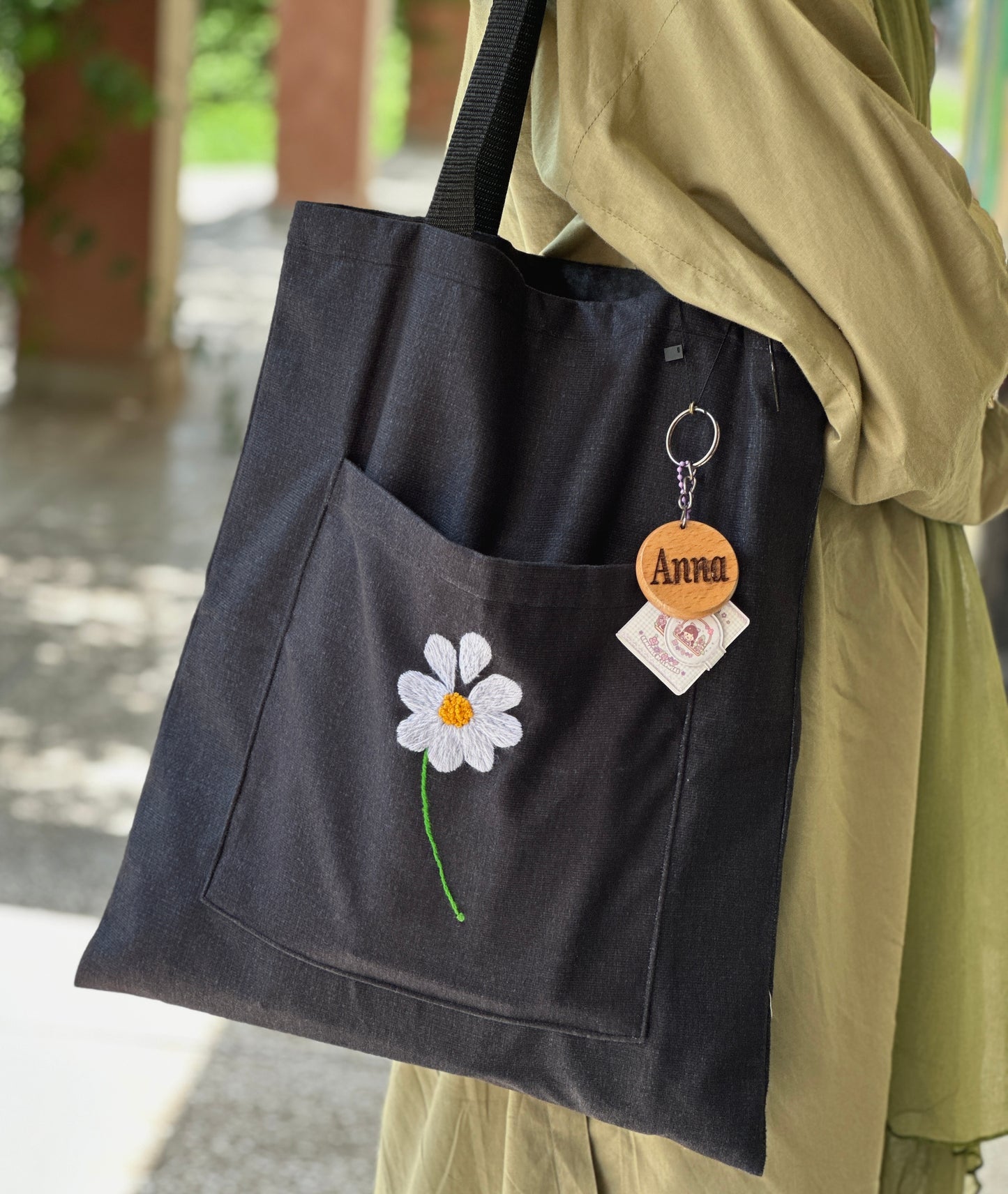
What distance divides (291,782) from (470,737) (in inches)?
6.0

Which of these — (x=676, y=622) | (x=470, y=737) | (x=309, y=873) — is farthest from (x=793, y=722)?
(x=309, y=873)

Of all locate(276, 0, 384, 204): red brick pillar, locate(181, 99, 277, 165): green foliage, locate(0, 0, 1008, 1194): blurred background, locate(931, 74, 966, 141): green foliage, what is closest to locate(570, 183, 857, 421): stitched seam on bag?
locate(0, 0, 1008, 1194): blurred background

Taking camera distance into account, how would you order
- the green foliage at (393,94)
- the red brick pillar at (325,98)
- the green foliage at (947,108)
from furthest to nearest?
1. the green foliage at (393,94)
2. the green foliage at (947,108)
3. the red brick pillar at (325,98)

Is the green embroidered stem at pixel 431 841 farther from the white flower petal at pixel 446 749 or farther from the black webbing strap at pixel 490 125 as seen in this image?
the black webbing strap at pixel 490 125

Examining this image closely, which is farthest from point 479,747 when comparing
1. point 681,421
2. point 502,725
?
point 681,421

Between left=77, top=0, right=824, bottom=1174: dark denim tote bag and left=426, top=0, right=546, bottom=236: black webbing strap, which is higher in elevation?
left=426, top=0, right=546, bottom=236: black webbing strap

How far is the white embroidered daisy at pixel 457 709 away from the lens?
39.8 inches

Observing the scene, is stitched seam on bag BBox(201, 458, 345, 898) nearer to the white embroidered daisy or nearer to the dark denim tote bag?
the dark denim tote bag

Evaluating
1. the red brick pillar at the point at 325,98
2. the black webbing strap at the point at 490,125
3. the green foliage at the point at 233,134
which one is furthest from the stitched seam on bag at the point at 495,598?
the green foliage at the point at 233,134

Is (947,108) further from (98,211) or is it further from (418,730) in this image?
(418,730)

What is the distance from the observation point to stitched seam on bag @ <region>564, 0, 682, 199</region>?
3.28ft

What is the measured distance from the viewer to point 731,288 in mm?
994

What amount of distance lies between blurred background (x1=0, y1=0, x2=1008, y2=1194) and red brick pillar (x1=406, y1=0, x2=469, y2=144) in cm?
367

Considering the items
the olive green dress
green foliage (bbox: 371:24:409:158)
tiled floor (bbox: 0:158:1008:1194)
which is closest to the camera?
the olive green dress
